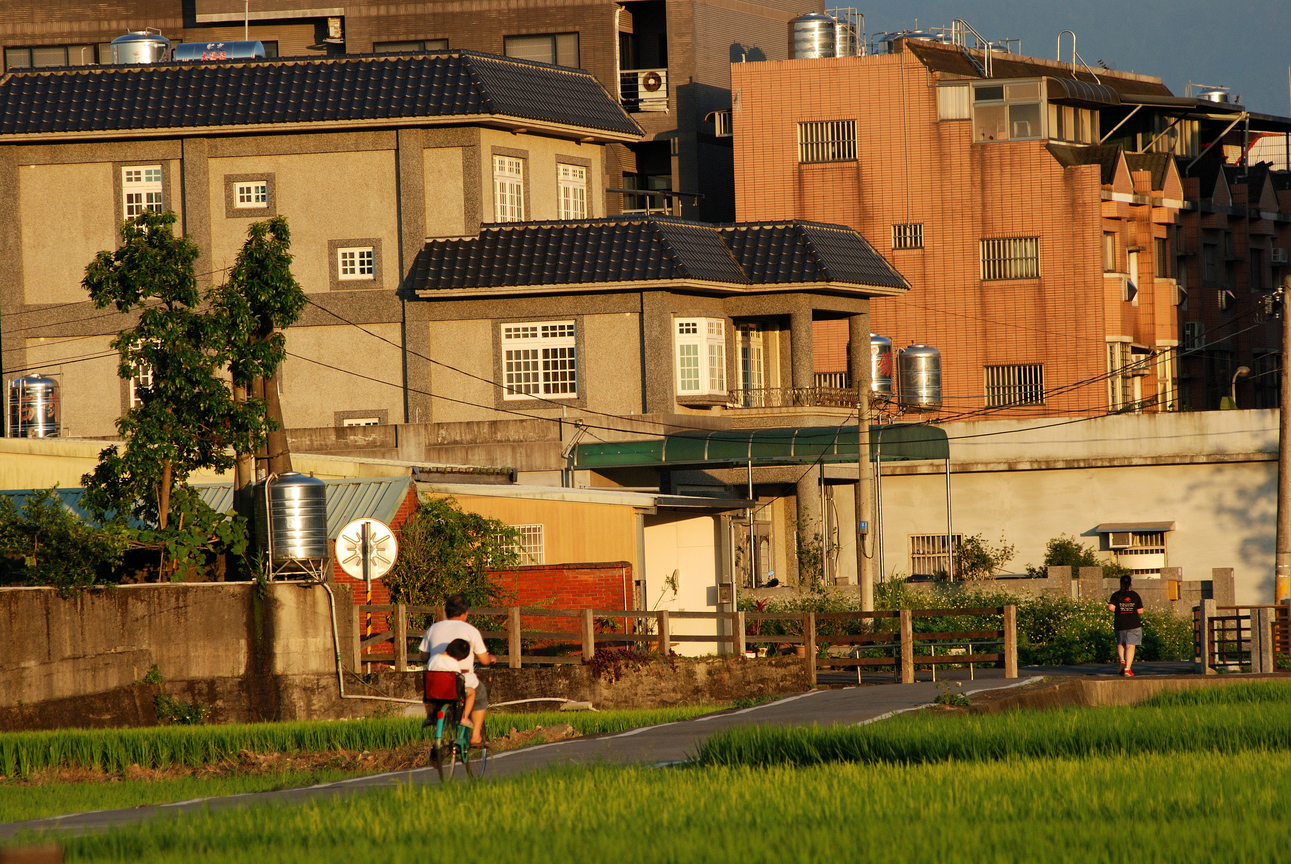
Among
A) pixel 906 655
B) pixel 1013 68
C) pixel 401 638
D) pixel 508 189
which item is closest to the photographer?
pixel 401 638

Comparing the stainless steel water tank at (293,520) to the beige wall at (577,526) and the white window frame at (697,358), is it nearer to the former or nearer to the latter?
the beige wall at (577,526)

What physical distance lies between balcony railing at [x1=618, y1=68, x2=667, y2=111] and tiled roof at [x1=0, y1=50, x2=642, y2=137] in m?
20.3

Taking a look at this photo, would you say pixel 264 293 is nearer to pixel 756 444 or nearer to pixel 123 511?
pixel 123 511

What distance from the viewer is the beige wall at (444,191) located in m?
44.9

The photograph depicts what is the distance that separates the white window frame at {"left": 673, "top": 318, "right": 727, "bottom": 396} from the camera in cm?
4441

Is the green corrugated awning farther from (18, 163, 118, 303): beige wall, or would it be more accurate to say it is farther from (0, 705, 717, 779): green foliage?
(0, 705, 717, 779): green foliage

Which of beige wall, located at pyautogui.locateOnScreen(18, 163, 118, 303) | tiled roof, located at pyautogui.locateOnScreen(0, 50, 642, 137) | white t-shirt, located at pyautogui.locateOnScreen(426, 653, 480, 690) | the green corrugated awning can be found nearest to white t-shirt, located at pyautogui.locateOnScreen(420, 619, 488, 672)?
white t-shirt, located at pyautogui.locateOnScreen(426, 653, 480, 690)

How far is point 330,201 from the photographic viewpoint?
45.3 meters

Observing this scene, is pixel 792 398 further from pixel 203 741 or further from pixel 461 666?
pixel 461 666

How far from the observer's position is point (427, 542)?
3075 centimetres

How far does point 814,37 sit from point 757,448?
27109 mm

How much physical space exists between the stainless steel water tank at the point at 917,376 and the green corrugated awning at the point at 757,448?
7.31 m

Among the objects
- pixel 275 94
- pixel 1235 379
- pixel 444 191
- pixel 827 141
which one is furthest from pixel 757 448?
pixel 1235 379

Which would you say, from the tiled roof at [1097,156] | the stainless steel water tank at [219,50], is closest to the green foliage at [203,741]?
the stainless steel water tank at [219,50]
